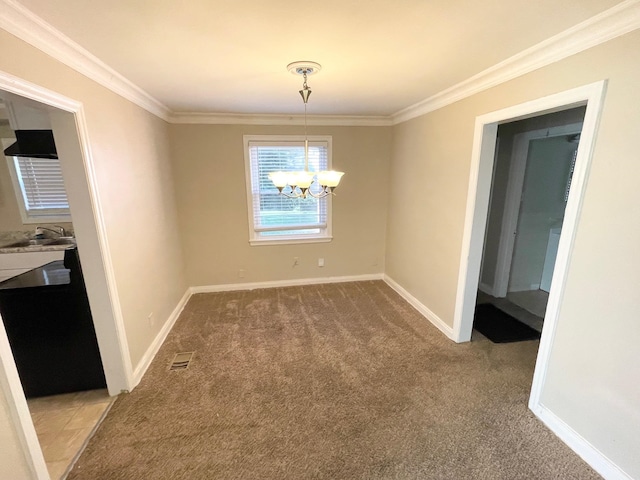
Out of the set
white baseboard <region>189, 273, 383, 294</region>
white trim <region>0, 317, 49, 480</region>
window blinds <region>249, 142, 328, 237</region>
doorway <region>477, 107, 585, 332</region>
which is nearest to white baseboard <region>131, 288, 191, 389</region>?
white baseboard <region>189, 273, 383, 294</region>

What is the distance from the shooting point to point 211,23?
1448 mm

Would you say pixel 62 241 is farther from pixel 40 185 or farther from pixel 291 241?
pixel 291 241

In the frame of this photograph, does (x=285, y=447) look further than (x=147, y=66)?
No

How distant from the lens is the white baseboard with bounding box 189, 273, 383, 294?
4160 mm

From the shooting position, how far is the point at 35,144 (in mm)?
2189

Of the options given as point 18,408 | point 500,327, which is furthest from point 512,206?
point 18,408

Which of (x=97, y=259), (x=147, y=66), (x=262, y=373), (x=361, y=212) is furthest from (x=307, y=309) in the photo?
(x=147, y=66)

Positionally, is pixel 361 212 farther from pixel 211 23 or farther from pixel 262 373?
pixel 211 23

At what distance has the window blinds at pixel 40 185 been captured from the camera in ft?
11.3

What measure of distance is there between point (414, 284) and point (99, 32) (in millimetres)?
3632

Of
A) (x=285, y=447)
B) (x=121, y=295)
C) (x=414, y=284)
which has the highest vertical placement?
(x=121, y=295)

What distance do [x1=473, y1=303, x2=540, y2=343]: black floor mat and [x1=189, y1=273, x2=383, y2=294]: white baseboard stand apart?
5.13 ft

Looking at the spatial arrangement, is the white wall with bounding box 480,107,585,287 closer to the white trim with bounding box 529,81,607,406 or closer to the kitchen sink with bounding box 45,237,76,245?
the white trim with bounding box 529,81,607,406

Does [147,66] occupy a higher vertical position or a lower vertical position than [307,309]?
higher
